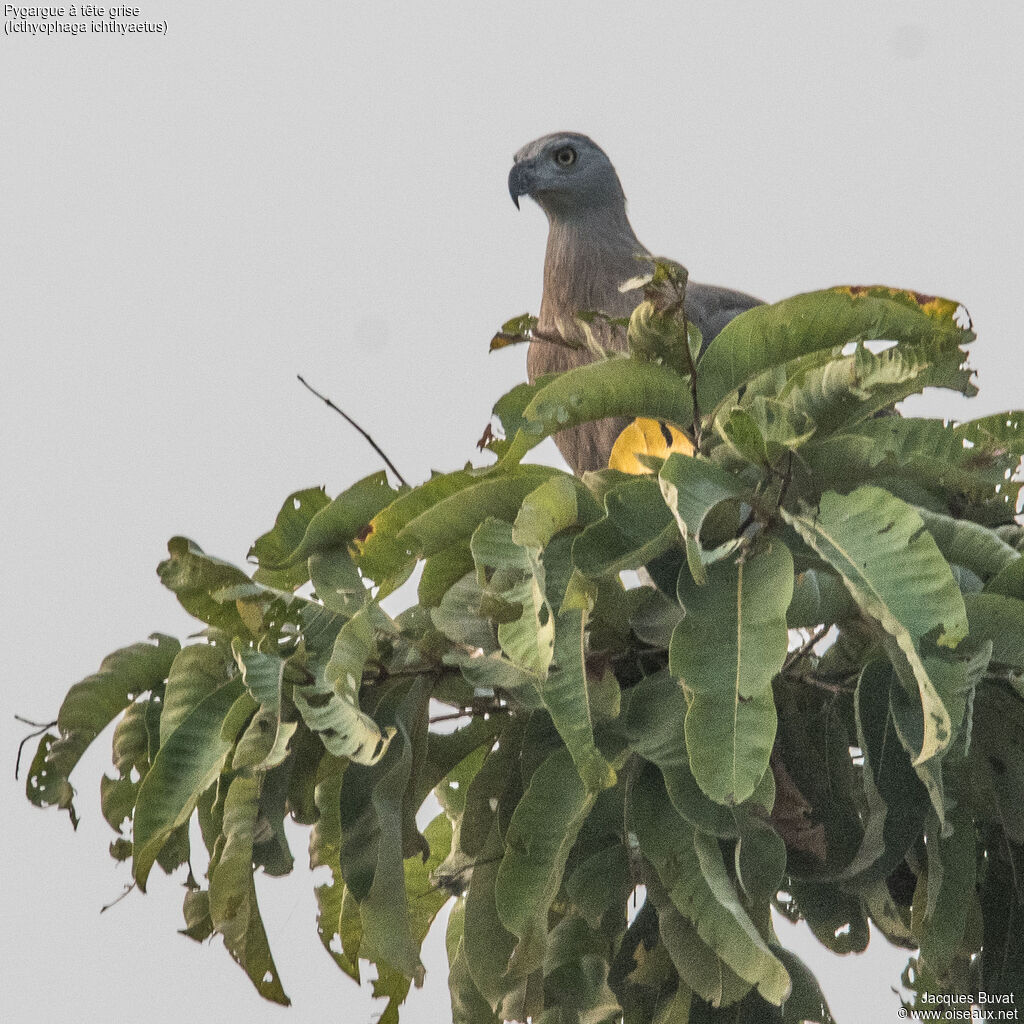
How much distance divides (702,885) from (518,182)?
10.3 ft

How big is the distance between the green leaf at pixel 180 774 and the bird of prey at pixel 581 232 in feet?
8.54

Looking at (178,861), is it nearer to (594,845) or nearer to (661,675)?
(594,845)

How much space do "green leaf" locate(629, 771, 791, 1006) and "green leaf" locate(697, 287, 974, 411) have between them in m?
0.55

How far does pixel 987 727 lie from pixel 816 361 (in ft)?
1.85

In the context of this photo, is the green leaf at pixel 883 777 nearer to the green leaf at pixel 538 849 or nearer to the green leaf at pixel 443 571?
the green leaf at pixel 538 849

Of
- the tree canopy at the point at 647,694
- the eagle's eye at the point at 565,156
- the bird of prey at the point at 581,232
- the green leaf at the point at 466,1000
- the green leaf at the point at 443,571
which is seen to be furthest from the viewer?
the eagle's eye at the point at 565,156

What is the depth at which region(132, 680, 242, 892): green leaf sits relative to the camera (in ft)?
5.99

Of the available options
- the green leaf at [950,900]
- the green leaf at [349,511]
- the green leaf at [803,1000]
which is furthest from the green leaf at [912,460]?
the green leaf at [803,1000]

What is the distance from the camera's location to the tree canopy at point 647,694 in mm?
1663

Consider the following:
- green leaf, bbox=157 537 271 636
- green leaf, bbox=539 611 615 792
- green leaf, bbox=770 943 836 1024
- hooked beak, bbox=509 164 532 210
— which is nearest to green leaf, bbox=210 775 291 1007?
green leaf, bbox=157 537 271 636

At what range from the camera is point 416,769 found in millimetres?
1938

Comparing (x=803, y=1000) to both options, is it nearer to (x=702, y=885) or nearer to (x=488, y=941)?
(x=702, y=885)

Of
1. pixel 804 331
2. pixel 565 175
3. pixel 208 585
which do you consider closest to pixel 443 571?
pixel 208 585

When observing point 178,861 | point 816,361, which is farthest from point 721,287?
point 178,861
